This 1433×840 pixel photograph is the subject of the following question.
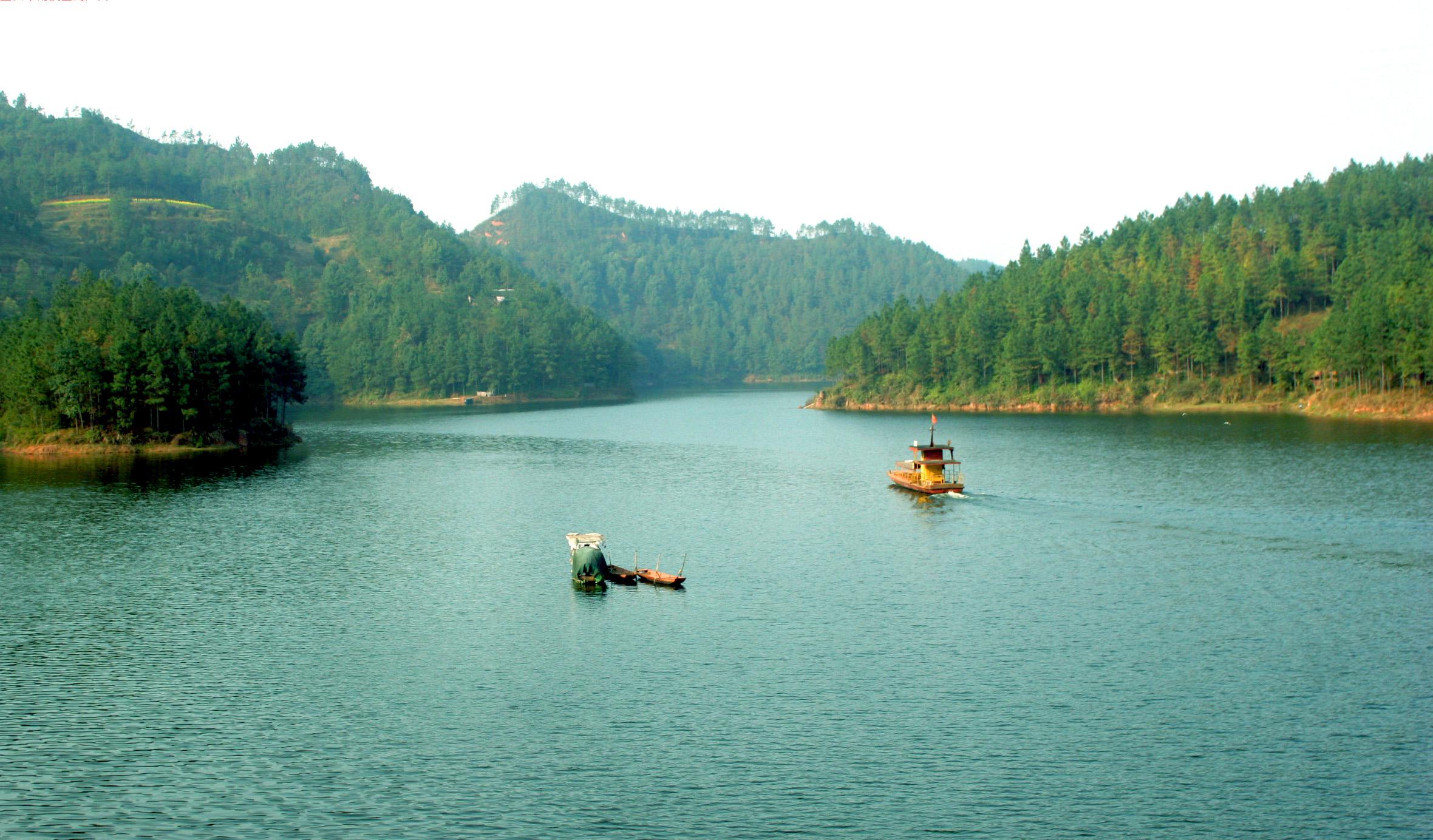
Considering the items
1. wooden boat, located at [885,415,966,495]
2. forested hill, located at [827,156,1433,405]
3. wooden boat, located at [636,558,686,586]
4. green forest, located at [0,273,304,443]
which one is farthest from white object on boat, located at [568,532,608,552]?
forested hill, located at [827,156,1433,405]

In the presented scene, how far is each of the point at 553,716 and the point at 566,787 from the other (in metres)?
4.08

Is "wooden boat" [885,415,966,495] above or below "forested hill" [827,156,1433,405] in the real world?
below

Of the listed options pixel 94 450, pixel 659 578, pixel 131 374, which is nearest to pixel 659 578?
pixel 659 578

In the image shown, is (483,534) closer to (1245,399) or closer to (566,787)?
(566,787)

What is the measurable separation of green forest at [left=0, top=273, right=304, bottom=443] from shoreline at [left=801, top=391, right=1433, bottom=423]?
287 ft

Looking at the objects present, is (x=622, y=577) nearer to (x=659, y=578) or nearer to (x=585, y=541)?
(x=659, y=578)

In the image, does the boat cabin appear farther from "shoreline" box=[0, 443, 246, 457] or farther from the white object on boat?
"shoreline" box=[0, 443, 246, 457]

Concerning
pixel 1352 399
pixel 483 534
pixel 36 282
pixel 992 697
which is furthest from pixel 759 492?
pixel 36 282

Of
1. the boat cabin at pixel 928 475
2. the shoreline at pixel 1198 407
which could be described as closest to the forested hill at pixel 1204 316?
the shoreline at pixel 1198 407

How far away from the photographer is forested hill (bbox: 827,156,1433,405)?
109m

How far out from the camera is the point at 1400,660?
28859 mm

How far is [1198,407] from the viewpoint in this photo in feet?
406

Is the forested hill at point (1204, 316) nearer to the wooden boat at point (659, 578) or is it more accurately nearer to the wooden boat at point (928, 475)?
the wooden boat at point (928, 475)

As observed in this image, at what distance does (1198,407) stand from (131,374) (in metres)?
108
